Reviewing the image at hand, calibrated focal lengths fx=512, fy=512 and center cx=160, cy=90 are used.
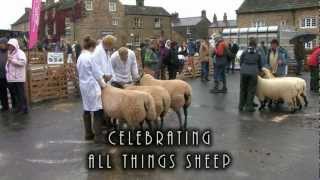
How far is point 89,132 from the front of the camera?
30.1ft

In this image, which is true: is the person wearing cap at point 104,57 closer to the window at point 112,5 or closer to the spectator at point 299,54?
the spectator at point 299,54

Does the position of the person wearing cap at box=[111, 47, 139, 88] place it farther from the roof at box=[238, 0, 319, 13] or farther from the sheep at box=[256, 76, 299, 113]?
the roof at box=[238, 0, 319, 13]

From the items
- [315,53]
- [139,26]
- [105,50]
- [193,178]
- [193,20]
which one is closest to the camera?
[193,178]

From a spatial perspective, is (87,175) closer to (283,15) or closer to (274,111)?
(274,111)

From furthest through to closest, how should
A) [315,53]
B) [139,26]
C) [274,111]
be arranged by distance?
[139,26] < [315,53] < [274,111]

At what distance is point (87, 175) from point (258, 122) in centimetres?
505

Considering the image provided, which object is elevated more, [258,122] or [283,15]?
[283,15]

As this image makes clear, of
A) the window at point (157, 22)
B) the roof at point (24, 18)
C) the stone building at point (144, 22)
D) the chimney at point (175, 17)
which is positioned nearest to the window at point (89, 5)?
the stone building at point (144, 22)

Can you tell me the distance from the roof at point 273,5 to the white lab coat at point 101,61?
4559 cm

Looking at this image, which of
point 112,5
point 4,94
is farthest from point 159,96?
point 112,5

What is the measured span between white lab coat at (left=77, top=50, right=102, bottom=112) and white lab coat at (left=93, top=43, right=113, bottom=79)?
76 millimetres

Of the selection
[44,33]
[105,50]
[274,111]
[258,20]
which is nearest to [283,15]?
[258,20]

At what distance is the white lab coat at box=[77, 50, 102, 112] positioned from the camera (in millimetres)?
8578

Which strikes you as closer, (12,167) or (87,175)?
(87,175)
